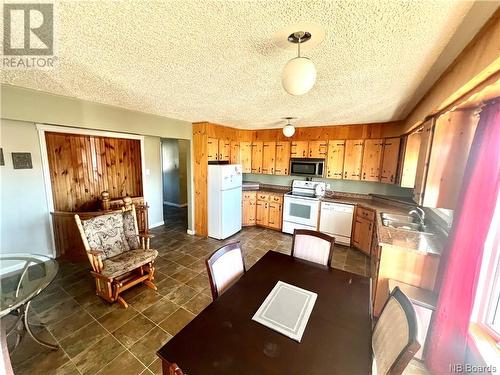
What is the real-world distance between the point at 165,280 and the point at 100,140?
2.83 metres

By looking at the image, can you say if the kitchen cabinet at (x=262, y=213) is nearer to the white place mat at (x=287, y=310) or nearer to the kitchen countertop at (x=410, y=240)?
the kitchen countertop at (x=410, y=240)

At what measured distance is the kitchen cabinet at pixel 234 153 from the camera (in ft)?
15.9

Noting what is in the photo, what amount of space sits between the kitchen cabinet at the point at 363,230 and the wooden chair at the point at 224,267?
8.89ft

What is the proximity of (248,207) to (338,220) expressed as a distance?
209 cm

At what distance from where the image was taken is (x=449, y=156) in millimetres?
1788

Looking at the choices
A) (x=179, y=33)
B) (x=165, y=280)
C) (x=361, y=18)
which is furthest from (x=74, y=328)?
(x=361, y=18)

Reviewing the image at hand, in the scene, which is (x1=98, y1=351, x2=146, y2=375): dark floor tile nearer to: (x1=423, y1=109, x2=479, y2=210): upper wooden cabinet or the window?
the window

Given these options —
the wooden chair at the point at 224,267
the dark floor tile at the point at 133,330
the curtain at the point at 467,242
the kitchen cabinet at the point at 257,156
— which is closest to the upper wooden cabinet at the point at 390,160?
the curtain at the point at 467,242

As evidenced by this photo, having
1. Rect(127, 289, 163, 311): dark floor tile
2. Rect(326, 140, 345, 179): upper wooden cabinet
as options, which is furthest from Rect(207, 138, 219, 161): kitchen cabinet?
Rect(127, 289, 163, 311): dark floor tile

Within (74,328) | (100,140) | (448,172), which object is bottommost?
(74,328)

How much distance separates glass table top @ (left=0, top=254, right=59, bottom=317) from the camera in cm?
158

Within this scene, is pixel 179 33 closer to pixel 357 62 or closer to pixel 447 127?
pixel 357 62

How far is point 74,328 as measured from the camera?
202 cm

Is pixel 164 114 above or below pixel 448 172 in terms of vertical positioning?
above
